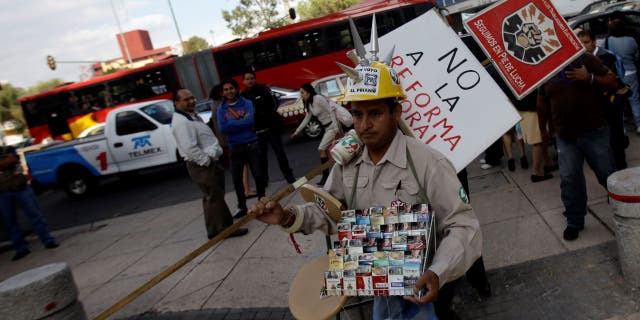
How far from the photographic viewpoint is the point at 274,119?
7.03 meters

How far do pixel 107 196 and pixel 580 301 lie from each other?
419 inches

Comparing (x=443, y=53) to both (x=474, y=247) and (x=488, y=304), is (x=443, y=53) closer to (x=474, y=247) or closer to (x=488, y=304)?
(x=474, y=247)

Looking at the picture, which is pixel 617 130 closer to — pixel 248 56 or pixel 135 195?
pixel 135 195

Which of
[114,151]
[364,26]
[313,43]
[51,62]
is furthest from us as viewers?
[51,62]

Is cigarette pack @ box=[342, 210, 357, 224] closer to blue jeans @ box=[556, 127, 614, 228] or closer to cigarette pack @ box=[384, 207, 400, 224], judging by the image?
cigarette pack @ box=[384, 207, 400, 224]

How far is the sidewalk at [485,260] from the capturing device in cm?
319

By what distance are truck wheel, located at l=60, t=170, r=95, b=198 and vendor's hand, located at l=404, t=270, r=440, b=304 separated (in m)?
11.3

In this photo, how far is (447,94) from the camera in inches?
114

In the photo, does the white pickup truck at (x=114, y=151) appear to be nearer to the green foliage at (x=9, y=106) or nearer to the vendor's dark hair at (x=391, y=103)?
the vendor's dark hair at (x=391, y=103)

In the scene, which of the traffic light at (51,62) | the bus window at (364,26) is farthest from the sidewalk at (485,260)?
the traffic light at (51,62)

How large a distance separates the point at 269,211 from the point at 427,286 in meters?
0.72

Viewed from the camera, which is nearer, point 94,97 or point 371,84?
point 371,84

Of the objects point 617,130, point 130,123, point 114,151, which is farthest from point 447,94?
point 114,151

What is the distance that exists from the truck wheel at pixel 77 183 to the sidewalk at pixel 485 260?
4.63 m
